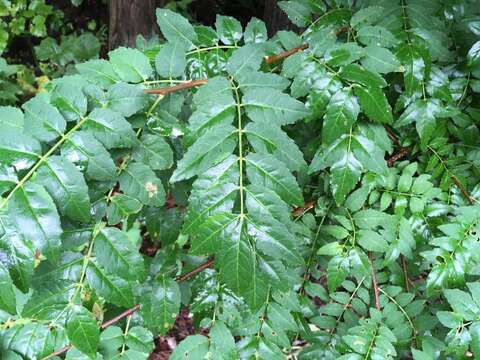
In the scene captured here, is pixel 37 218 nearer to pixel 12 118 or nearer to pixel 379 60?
pixel 12 118

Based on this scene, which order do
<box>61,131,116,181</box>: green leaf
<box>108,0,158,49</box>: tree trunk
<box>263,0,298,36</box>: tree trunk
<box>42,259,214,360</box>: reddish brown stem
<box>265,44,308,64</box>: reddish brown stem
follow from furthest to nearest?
1. <box>108,0,158,49</box>: tree trunk
2. <box>263,0,298,36</box>: tree trunk
3. <box>265,44,308,64</box>: reddish brown stem
4. <box>42,259,214,360</box>: reddish brown stem
5. <box>61,131,116,181</box>: green leaf

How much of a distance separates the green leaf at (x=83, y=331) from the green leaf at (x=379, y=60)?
87 centimetres

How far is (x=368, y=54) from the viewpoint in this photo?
3.90 ft

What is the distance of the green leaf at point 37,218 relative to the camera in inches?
35.2

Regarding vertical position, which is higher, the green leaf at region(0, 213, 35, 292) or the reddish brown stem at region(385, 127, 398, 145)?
the green leaf at region(0, 213, 35, 292)

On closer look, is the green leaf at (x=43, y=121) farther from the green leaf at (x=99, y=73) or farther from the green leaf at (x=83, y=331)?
the green leaf at (x=83, y=331)

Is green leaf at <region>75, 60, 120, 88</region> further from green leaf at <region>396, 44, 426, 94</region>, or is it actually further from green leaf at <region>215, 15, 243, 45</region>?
green leaf at <region>396, 44, 426, 94</region>

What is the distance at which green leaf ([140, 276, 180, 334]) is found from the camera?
124cm

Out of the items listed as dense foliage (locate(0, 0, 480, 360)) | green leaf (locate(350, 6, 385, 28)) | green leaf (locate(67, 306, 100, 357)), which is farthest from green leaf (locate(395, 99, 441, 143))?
green leaf (locate(67, 306, 100, 357))

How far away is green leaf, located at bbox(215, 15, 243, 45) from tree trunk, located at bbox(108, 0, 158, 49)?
1.89 metres

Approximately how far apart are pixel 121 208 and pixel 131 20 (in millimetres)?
2398

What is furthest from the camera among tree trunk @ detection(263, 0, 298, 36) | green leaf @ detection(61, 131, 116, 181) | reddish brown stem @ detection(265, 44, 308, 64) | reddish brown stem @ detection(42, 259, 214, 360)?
tree trunk @ detection(263, 0, 298, 36)

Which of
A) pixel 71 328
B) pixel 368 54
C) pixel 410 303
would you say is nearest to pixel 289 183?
pixel 368 54

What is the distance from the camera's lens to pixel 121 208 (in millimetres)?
1088
